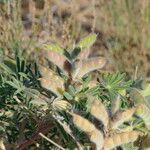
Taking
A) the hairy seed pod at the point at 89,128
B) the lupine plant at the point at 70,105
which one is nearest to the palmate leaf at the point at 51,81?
the lupine plant at the point at 70,105

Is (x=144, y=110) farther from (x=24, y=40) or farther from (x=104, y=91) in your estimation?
(x=24, y=40)

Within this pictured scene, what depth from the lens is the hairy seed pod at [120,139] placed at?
99 centimetres

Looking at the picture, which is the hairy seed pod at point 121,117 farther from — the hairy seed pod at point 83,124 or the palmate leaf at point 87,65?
the palmate leaf at point 87,65

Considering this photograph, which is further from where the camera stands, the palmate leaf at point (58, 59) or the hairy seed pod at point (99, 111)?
the palmate leaf at point (58, 59)

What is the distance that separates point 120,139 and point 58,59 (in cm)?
24

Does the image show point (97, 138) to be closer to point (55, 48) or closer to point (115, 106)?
point (115, 106)

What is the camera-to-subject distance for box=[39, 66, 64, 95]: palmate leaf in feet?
3.51

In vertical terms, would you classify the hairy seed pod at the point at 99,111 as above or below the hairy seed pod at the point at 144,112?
above

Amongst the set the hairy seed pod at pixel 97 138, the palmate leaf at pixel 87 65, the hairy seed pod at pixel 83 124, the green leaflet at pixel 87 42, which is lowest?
the hairy seed pod at pixel 97 138

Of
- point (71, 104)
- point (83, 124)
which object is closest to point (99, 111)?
point (83, 124)

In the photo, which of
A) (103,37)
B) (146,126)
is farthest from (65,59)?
(103,37)

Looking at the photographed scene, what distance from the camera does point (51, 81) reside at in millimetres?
1084

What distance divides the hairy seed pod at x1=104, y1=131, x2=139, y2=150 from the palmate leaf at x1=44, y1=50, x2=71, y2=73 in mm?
204

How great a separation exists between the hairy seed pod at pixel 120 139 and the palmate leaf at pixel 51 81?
17 cm
